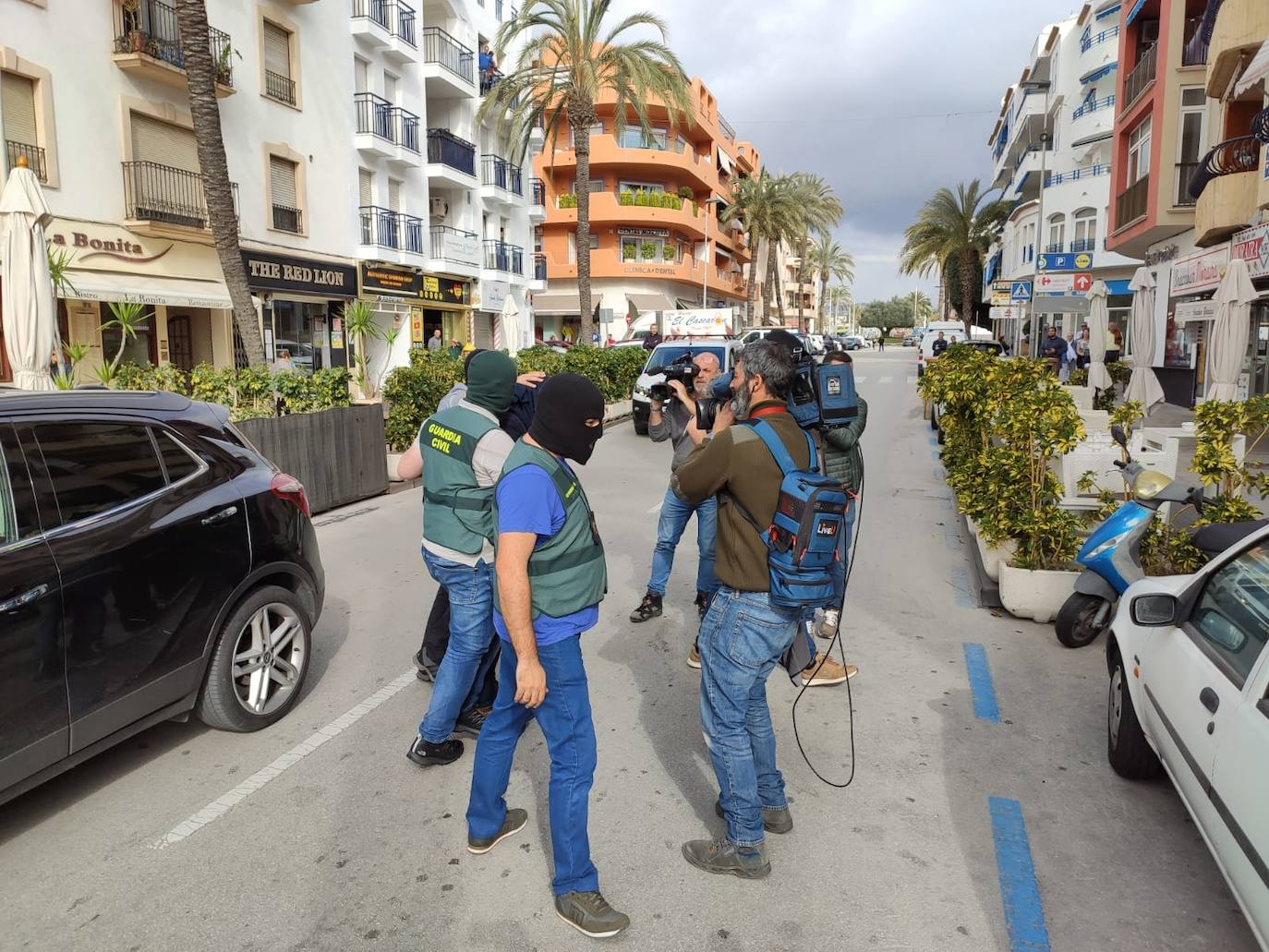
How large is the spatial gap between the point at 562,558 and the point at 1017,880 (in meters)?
2.03

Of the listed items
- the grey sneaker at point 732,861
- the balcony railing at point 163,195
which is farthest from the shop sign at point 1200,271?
the balcony railing at point 163,195

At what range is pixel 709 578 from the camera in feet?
17.9

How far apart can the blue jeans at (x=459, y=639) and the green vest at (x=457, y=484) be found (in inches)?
5.1

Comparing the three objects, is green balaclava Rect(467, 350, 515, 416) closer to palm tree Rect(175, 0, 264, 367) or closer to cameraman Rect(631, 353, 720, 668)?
cameraman Rect(631, 353, 720, 668)

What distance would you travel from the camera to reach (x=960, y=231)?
5278 centimetres

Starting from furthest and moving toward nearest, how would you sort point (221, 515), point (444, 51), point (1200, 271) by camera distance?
point (444, 51) < point (1200, 271) < point (221, 515)

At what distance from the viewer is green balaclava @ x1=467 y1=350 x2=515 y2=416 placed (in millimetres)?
3842

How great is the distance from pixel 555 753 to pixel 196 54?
14318 mm

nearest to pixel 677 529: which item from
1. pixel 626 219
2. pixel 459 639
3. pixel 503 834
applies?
pixel 459 639

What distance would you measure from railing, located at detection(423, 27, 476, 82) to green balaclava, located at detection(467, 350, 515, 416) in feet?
92.3

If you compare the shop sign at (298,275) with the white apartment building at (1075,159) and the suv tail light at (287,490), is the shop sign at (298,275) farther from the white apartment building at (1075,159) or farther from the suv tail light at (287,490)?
the white apartment building at (1075,159)

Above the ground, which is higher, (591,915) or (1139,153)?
(1139,153)

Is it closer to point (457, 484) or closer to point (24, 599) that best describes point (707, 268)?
point (457, 484)

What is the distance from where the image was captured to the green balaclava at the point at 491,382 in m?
3.84
